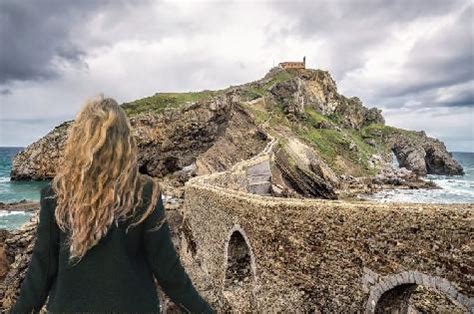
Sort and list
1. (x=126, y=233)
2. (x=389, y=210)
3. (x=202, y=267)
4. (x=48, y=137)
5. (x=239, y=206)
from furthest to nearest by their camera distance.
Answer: (x=48, y=137), (x=202, y=267), (x=239, y=206), (x=389, y=210), (x=126, y=233)

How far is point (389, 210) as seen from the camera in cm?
1140

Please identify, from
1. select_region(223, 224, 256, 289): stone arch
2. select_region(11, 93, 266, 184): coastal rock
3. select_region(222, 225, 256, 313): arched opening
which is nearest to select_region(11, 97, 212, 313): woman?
select_region(222, 225, 256, 313): arched opening

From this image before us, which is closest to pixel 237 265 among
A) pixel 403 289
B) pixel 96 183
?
pixel 403 289

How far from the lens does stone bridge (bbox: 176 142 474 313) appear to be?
10422mm

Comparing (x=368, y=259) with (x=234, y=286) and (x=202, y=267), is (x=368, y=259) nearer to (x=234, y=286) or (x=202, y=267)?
(x=234, y=286)

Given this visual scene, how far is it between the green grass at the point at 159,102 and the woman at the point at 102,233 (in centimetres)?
6536

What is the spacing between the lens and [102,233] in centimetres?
286

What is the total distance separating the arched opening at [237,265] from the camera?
17.9 m

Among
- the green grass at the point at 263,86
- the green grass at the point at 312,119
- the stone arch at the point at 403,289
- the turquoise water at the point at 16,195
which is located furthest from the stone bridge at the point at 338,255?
the green grass at the point at 263,86

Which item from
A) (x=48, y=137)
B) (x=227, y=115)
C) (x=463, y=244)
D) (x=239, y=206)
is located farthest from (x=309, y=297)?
(x=48, y=137)

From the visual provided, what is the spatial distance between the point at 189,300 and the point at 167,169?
55216 mm

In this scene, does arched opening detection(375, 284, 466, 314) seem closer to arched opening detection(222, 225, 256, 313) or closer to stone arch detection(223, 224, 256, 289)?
arched opening detection(222, 225, 256, 313)

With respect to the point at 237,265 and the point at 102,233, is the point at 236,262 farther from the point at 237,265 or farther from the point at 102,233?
the point at 102,233

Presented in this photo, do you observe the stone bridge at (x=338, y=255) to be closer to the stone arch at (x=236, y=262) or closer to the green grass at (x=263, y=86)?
the stone arch at (x=236, y=262)
